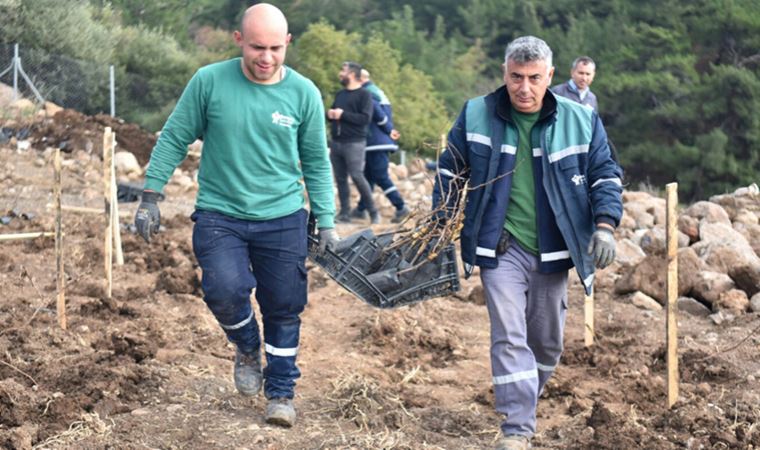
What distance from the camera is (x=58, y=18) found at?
2412 cm

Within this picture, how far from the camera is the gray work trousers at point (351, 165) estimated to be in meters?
13.2

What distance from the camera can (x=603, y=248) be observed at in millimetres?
5066

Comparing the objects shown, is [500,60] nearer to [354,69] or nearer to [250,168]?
[354,69]

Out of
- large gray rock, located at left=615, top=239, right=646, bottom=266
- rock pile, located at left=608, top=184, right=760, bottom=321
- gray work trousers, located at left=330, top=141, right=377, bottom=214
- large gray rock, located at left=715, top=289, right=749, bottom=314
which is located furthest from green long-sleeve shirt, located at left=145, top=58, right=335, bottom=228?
gray work trousers, located at left=330, top=141, right=377, bottom=214

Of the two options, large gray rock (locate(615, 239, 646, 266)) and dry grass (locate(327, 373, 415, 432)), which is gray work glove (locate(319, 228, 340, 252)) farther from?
large gray rock (locate(615, 239, 646, 266))

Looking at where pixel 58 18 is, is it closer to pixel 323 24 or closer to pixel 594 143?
pixel 323 24

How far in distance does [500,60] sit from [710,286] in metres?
38.5

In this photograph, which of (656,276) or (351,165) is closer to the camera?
(656,276)

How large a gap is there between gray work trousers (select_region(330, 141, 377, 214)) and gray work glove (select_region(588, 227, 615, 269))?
27.0ft

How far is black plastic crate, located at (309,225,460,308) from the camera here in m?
5.72

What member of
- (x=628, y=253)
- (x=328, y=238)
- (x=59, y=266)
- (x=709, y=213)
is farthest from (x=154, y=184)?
(x=709, y=213)

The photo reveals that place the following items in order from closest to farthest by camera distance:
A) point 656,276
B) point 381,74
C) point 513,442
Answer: point 513,442 < point 656,276 < point 381,74

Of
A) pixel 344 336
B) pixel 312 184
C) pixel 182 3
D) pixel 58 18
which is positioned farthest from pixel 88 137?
pixel 182 3

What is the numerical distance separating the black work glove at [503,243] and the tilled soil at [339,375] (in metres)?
0.97
